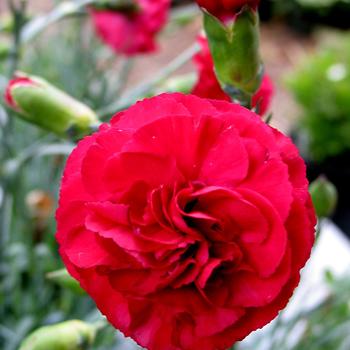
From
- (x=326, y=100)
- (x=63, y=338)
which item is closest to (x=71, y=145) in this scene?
(x=63, y=338)

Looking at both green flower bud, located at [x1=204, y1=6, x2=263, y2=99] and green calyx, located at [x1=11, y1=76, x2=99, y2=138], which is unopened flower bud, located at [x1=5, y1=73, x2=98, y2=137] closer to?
green calyx, located at [x1=11, y1=76, x2=99, y2=138]

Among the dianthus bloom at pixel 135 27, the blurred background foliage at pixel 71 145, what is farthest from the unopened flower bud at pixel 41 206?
the dianthus bloom at pixel 135 27

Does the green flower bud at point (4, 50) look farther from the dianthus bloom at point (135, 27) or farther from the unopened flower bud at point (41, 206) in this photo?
the unopened flower bud at point (41, 206)

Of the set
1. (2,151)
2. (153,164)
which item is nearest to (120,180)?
(153,164)

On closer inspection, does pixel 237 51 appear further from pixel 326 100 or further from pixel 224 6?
pixel 326 100

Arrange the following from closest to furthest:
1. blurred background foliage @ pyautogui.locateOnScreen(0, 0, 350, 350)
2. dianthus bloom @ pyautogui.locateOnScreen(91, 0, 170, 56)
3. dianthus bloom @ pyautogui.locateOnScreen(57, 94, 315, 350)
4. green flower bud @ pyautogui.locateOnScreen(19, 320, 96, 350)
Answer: dianthus bloom @ pyautogui.locateOnScreen(57, 94, 315, 350)
green flower bud @ pyautogui.locateOnScreen(19, 320, 96, 350)
blurred background foliage @ pyautogui.locateOnScreen(0, 0, 350, 350)
dianthus bloom @ pyautogui.locateOnScreen(91, 0, 170, 56)

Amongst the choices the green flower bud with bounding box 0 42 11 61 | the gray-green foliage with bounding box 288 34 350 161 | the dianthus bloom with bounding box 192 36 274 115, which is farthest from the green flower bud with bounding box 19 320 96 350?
the gray-green foliage with bounding box 288 34 350 161
